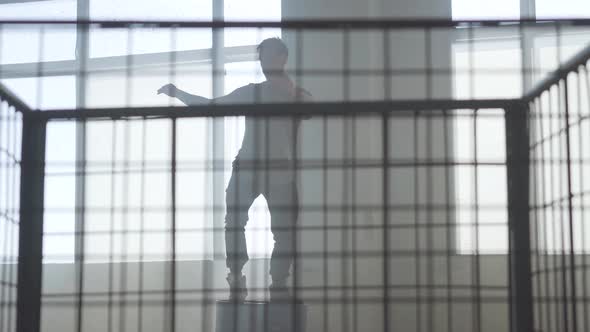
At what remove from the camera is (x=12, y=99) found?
2.11 metres

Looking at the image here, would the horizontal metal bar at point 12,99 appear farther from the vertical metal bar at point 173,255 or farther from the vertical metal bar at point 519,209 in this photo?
the vertical metal bar at point 519,209

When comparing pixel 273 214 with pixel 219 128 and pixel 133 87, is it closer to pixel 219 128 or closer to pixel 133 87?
pixel 219 128

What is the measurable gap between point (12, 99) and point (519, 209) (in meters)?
1.17

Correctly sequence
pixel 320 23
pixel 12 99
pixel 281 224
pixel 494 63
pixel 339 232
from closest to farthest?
pixel 320 23 → pixel 12 99 → pixel 281 224 → pixel 494 63 → pixel 339 232

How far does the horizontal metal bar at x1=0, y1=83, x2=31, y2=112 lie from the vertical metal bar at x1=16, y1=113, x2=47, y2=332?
3 centimetres

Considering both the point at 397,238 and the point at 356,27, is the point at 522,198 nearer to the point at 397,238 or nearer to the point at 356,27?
the point at 356,27

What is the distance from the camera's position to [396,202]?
15.3 ft

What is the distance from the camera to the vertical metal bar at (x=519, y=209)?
208 centimetres

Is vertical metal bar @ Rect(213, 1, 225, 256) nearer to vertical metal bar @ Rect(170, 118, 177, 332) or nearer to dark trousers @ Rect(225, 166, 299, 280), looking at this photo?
dark trousers @ Rect(225, 166, 299, 280)

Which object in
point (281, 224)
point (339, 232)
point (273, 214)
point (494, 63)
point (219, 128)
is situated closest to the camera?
point (273, 214)

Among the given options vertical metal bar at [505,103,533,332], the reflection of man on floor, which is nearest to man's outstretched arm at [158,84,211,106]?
the reflection of man on floor

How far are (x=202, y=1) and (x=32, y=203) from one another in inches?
123

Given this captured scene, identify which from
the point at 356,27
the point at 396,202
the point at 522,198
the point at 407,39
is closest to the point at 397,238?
the point at 396,202

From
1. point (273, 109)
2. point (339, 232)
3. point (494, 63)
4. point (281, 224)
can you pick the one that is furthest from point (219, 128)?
point (273, 109)
